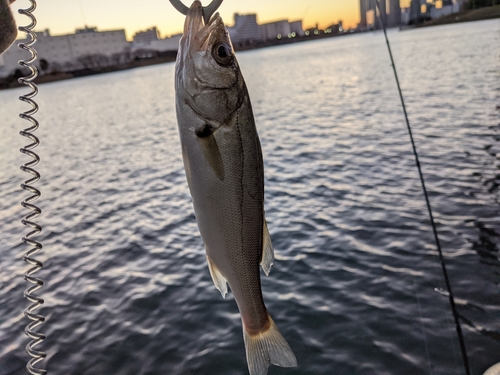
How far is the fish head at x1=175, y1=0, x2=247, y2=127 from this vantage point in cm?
198

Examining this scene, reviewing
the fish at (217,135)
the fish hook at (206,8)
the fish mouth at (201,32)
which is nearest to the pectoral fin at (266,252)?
the fish at (217,135)

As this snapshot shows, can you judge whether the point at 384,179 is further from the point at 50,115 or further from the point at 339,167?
the point at 50,115

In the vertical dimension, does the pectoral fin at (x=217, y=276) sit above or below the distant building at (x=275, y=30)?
below

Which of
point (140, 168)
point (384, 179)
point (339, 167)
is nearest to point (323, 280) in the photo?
point (384, 179)

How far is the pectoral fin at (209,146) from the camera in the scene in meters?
1.99

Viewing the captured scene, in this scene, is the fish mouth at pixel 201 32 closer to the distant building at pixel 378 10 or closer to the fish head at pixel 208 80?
the fish head at pixel 208 80

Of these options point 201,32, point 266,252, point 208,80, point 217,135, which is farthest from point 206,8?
point 266,252

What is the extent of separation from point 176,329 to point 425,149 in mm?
10382

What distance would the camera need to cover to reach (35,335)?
2.28 meters

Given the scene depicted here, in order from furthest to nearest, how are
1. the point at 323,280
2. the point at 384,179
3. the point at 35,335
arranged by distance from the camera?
the point at 384,179 < the point at 323,280 < the point at 35,335

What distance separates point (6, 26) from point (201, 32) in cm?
83

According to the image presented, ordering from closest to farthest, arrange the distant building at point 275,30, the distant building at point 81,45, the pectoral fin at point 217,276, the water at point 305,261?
the pectoral fin at point 217,276 < the water at point 305,261 < the distant building at point 81,45 < the distant building at point 275,30

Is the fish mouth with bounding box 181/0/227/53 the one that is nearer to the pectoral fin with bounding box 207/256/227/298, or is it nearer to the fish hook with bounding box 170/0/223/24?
the fish hook with bounding box 170/0/223/24

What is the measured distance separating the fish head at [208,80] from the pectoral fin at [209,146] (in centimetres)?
5
